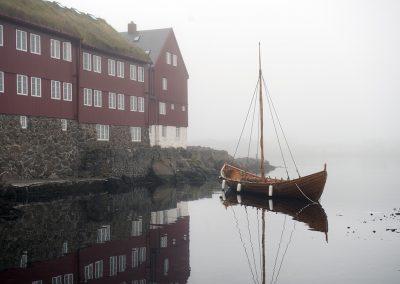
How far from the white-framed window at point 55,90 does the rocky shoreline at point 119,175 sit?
19.4ft

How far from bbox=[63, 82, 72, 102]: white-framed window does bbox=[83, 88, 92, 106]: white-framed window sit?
6.23ft

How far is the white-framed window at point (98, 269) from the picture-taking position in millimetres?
17031

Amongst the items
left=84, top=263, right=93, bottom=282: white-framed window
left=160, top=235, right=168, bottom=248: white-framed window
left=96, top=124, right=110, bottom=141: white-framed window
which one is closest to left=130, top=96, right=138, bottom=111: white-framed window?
left=96, top=124, right=110, bottom=141: white-framed window

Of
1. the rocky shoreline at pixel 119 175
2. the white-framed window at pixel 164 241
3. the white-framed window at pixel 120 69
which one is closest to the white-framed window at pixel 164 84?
the rocky shoreline at pixel 119 175

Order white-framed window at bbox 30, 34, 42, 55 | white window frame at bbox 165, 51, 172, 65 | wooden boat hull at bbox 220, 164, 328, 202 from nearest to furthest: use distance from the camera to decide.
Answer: wooden boat hull at bbox 220, 164, 328, 202, white-framed window at bbox 30, 34, 42, 55, white window frame at bbox 165, 51, 172, 65

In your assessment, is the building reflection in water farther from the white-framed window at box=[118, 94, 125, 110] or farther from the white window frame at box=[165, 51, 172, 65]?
the white window frame at box=[165, 51, 172, 65]

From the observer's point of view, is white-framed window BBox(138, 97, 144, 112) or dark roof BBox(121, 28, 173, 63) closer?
white-framed window BBox(138, 97, 144, 112)

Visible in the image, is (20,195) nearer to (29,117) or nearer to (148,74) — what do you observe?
(29,117)

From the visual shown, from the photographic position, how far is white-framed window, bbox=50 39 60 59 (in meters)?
41.5

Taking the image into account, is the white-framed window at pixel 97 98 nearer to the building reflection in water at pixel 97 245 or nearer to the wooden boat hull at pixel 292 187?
the building reflection in water at pixel 97 245

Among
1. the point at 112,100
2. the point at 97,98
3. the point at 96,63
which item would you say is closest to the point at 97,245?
the point at 97,98

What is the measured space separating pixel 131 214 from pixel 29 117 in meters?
14.4

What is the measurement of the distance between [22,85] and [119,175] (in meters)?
12.8

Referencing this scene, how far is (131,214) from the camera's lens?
1191 inches
